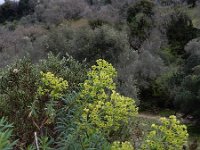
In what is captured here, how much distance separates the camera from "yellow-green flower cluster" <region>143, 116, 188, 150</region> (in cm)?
351

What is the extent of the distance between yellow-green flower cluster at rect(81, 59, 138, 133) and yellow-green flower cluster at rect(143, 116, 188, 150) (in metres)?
0.46

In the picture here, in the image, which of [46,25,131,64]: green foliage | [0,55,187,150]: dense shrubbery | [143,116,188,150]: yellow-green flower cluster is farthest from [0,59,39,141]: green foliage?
[46,25,131,64]: green foliage

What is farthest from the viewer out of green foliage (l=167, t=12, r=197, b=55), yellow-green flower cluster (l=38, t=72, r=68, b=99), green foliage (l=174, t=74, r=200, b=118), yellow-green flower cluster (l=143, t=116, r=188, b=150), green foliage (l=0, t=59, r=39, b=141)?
green foliage (l=167, t=12, r=197, b=55)

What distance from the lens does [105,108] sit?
3.96m

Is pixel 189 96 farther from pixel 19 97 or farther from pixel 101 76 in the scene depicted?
pixel 101 76

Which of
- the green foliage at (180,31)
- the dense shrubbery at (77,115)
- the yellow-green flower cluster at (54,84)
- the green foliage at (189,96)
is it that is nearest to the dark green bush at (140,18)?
the green foliage at (180,31)

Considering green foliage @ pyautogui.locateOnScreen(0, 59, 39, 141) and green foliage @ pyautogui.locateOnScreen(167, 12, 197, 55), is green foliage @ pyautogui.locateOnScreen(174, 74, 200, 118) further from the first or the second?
green foliage @ pyautogui.locateOnScreen(0, 59, 39, 141)

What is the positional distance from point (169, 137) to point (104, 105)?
752mm

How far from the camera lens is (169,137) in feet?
11.6

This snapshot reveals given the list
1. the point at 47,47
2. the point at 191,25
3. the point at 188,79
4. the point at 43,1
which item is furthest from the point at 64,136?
the point at 43,1

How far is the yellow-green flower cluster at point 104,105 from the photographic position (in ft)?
12.9

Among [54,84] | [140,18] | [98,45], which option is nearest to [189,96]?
[98,45]

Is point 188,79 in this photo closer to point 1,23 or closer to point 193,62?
point 193,62

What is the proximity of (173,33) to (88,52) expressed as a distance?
63.3ft
